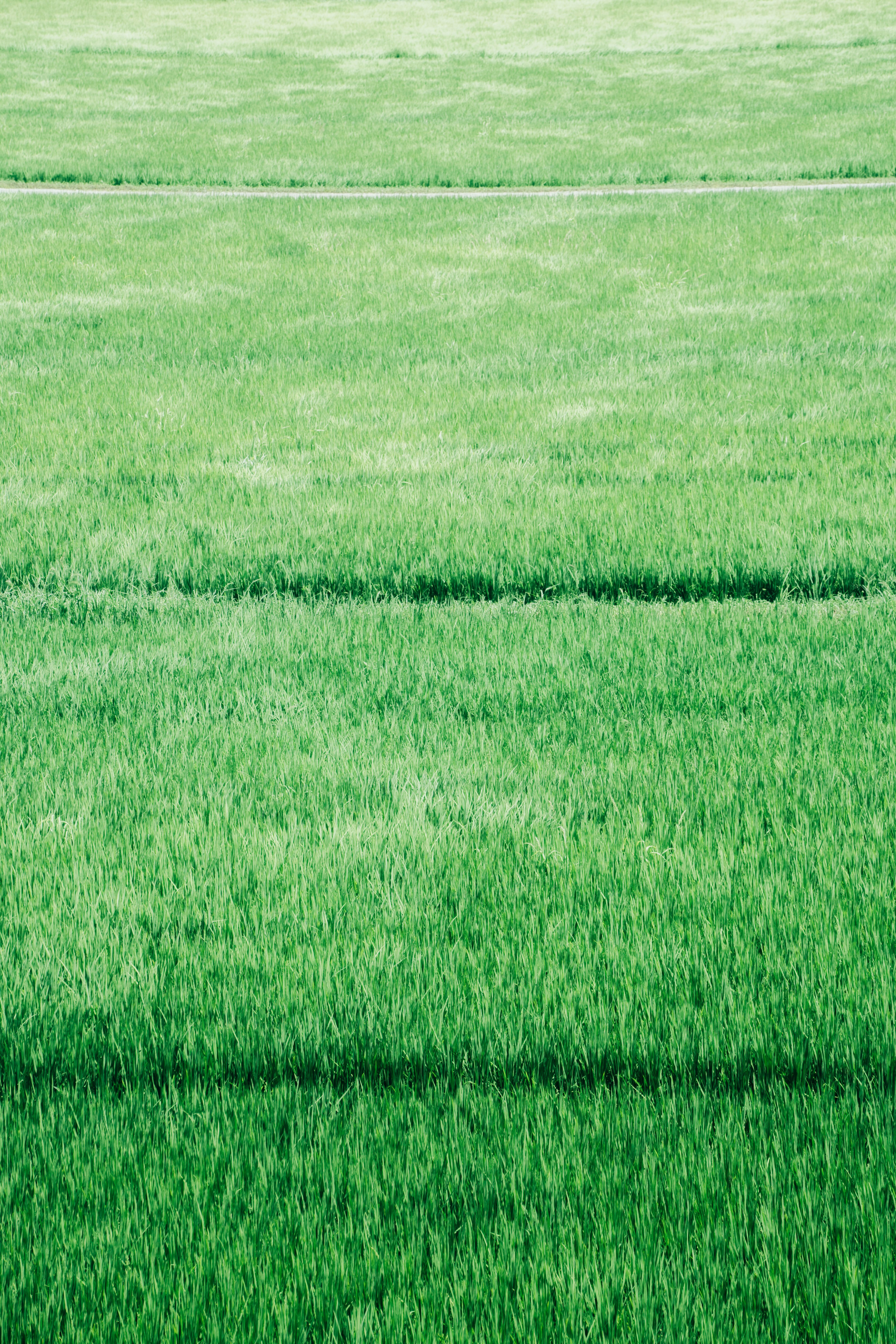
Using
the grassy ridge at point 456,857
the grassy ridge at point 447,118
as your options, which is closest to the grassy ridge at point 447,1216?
the grassy ridge at point 456,857

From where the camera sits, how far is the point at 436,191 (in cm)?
2127

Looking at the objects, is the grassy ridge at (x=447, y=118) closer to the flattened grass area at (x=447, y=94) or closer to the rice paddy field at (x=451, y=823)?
the flattened grass area at (x=447, y=94)

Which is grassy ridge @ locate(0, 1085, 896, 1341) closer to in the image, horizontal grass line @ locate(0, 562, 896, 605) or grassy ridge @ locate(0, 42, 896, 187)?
horizontal grass line @ locate(0, 562, 896, 605)

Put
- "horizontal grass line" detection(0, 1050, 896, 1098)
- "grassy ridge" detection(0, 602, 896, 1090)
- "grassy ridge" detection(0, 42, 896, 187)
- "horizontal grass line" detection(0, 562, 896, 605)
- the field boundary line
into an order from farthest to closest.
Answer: "grassy ridge" detection(0, 42, 896, 187) → the field boundary line → "horizontal grass line" detection(0, 562, 896, 605) → "grassy ridge" detection(0, 602, 896, 1090) → "horizontal grass line" detection(0, 1050, 896, 1098)

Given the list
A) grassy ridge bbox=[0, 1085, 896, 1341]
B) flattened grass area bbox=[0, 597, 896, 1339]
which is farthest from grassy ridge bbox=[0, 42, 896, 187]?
grassy ridge bbox=[0, 1085, 896, 1341]

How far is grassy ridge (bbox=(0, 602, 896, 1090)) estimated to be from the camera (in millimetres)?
2826

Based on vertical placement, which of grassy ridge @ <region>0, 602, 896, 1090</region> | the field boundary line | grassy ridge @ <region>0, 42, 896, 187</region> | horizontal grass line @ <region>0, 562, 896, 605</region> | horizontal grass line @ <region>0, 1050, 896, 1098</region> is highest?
grassy ridge @ <region>0, 42, 896, 187</region>

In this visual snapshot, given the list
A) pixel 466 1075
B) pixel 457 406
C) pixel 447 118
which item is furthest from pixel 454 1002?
pixel 447 118

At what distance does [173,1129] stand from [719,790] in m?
2.23

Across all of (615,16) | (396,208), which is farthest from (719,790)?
(615,16)

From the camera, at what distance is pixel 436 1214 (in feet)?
7.61

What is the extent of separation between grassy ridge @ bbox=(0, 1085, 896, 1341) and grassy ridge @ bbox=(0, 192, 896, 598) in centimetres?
397

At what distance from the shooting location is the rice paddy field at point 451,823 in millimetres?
2258

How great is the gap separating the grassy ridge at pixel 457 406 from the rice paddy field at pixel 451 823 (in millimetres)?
48
